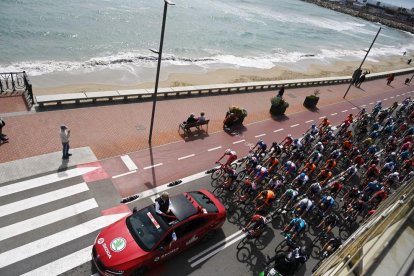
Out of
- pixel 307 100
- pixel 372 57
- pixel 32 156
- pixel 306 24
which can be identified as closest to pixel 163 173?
pixel 32 156

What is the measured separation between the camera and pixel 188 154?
18.2 metres

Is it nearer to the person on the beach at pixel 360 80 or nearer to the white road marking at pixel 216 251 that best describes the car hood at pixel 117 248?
the white road marking at pixel 216 251

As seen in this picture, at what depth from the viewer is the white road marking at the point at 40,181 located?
13219 mm

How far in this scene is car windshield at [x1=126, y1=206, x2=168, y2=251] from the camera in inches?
416

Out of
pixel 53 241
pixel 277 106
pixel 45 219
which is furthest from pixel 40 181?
pixel 277 106

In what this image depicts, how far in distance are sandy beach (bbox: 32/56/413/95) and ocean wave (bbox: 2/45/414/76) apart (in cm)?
178

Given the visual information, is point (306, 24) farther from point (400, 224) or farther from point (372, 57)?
point (400, 224)

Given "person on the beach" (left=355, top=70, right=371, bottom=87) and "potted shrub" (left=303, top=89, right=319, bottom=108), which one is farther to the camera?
"person on the beach" (left=355, top=70, right=371, bottom=87)

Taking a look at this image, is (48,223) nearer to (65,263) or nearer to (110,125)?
(65,263)

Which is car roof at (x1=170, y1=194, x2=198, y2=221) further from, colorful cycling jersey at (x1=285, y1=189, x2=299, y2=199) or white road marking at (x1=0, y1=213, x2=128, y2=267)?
colorful cycling jersey at (x1=285, y1=189, x2=299, y2=199)

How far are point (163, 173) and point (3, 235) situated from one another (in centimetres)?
715

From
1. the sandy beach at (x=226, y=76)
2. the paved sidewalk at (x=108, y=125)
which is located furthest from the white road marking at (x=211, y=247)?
the sandy beach at (x=226, y=76)

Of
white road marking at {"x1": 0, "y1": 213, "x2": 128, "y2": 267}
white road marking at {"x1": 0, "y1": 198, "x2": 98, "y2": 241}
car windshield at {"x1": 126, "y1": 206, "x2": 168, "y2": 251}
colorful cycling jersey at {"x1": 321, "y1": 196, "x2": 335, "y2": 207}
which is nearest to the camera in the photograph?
car windshield at {"x1": 126, "y1": 206, "x2": 168, "y2": 251}

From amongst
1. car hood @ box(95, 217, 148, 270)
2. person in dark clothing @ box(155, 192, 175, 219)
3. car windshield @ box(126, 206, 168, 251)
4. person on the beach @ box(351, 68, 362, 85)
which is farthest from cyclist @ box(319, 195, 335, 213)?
person on the beach @ box(351, 68, 362, 85)
